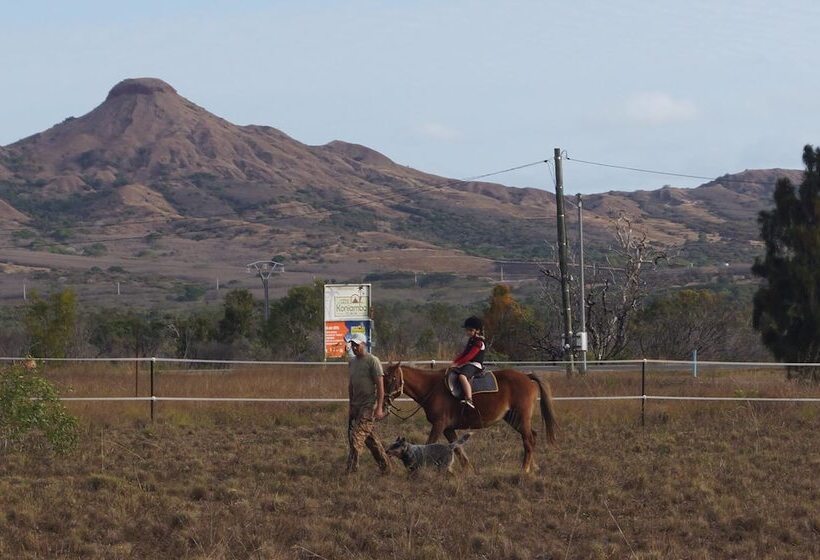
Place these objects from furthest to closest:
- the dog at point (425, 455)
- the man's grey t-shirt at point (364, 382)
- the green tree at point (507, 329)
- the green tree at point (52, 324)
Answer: the green tree at point (507, 329) < the green tree at point (52, 324) < the man's grey t-shirt at point (364, 382) < the dog at point (425, 455)

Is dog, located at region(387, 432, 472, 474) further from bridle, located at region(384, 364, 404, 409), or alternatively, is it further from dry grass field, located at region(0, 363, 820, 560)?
bridle, located at region(384, 364, 404, 409)

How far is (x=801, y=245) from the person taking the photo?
27594 millimetres

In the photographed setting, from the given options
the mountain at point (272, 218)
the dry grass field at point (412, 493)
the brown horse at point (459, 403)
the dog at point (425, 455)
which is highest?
the mountain at point (272, 218)

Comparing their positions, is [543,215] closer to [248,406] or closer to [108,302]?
[108,302]

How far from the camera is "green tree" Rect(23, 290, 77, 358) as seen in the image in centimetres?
3431

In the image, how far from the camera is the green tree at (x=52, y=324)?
3431 cm

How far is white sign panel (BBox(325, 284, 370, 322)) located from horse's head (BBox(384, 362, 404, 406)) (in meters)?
14.1

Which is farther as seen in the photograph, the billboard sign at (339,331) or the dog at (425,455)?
the billboard sign at (339,331)

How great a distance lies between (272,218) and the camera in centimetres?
15488

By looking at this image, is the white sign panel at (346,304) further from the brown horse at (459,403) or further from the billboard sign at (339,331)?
the brown horse at (459,403)

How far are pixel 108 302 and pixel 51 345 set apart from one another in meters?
54.2

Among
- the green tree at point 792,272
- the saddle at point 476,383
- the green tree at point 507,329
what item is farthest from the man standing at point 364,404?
the green tree at point 507,329

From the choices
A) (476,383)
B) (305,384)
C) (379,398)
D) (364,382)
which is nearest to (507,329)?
(305,384)

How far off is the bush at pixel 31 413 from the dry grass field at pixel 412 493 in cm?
30
